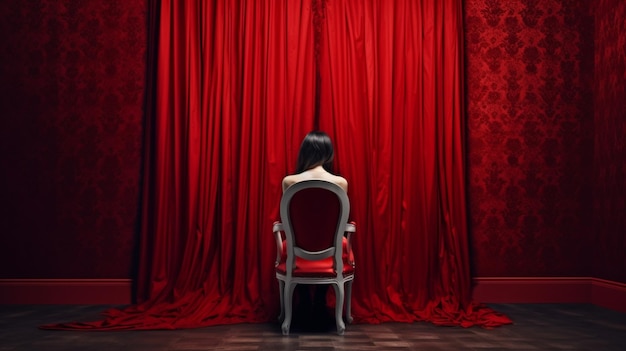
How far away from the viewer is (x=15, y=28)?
4.86 metres

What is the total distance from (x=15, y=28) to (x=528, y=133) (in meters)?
4.57

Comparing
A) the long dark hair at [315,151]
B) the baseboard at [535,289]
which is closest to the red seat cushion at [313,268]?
the long dark hair at [315,151]

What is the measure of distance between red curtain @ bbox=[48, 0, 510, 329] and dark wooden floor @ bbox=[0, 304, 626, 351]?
0.67 metres

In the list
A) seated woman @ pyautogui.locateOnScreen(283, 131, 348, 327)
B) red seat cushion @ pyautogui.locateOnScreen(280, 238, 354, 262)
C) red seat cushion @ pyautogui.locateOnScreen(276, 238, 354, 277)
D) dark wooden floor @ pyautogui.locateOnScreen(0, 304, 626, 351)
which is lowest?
dark wooden floor @ pyautogui.locateOnScreen(0, 304, 626, 351)

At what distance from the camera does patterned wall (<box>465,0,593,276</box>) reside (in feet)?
16.3

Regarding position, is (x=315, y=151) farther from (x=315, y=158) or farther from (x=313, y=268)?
(x=313, y=268)

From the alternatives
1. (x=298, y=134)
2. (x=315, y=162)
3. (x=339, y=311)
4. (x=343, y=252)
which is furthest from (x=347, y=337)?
(x=298, y=134)

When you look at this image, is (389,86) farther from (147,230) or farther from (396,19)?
(147,230)

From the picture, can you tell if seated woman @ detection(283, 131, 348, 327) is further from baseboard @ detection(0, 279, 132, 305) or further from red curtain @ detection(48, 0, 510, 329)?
baseboard @ detection(0, 279, 132, 305)

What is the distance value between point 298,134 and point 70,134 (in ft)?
6.47

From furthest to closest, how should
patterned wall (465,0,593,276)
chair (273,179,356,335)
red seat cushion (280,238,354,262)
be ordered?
patterned wall (465,0,593,276) → red seat cushion (280,238,354,262) → chair (273,179,356,335)

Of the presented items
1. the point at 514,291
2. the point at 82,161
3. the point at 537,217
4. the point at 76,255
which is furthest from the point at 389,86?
the point at 76,255

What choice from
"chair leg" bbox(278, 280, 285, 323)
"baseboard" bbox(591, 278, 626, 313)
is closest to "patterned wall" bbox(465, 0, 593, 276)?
"baseboard" bbox(591, 278, 626, 313)

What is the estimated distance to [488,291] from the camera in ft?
16.0
